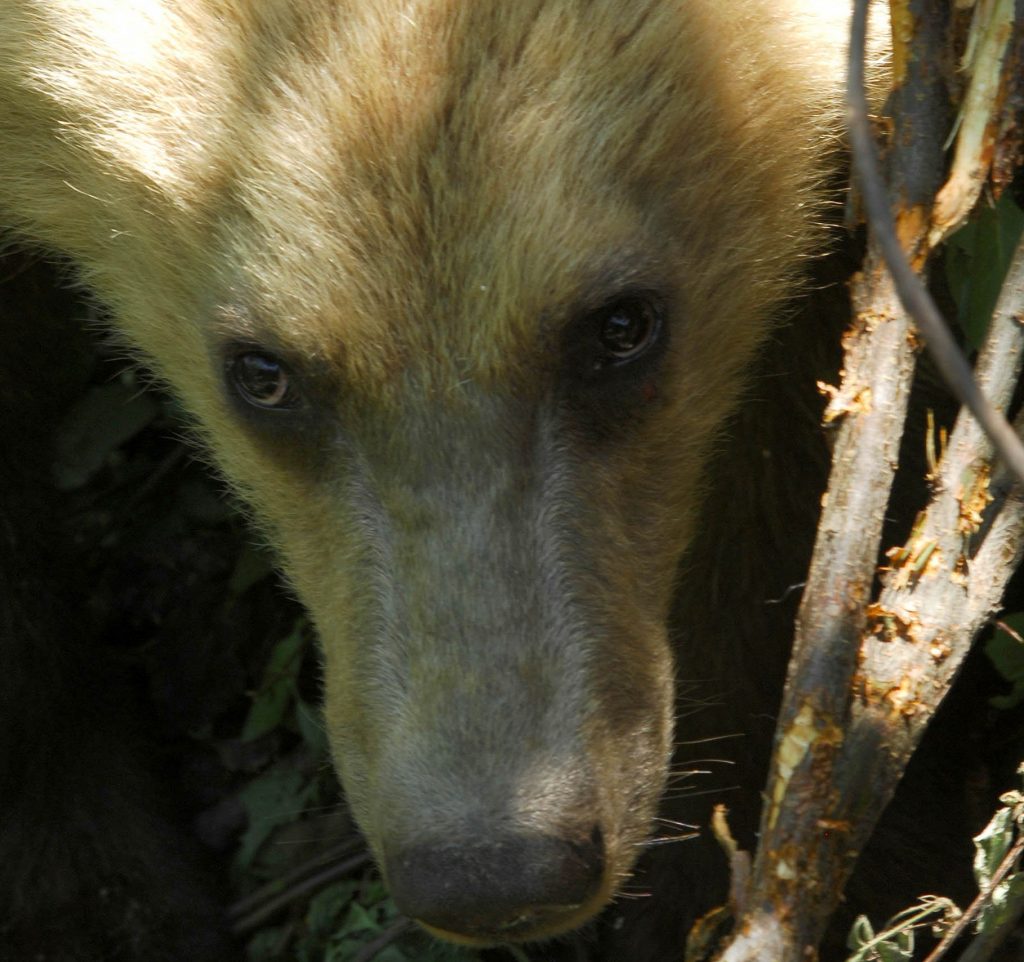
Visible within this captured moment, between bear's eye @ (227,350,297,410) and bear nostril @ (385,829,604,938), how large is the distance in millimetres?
868

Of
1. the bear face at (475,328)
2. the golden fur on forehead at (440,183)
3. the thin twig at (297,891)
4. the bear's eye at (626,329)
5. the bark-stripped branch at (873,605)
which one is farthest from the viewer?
the thin twig at (297,891)

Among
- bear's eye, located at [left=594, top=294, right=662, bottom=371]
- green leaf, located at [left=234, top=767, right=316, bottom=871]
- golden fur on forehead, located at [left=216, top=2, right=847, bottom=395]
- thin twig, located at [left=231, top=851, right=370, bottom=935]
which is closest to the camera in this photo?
golden fur on forehead, located at [left=216, top=2, right=847, bottom=395]

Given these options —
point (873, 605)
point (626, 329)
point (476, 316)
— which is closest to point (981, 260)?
point (626, 329)

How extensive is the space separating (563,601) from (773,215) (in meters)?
0.92

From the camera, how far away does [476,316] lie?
273cm

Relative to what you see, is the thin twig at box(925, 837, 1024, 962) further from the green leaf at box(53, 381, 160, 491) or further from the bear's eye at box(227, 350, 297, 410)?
the green leaf at box(53, 381, 160, 491)

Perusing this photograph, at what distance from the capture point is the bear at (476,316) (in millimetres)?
2588

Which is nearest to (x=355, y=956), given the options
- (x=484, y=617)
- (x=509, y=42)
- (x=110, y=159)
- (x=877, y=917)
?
(x=877, y=917)

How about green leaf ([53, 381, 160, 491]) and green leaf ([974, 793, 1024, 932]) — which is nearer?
green leaf ([974, 793, 1024, 932])

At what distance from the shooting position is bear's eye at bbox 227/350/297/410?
2928mm

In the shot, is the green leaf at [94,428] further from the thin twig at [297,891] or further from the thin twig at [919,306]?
the thin twig at [919,306]

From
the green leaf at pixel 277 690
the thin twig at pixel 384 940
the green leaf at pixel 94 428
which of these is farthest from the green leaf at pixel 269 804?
the green leaf at pixel 94 428

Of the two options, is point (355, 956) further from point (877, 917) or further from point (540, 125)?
point (540, 125)

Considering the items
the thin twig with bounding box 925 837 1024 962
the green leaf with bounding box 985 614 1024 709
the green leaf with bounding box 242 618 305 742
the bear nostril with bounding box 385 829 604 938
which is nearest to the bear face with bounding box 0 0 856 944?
the bear nostril with bounding box 385 829 604 938
